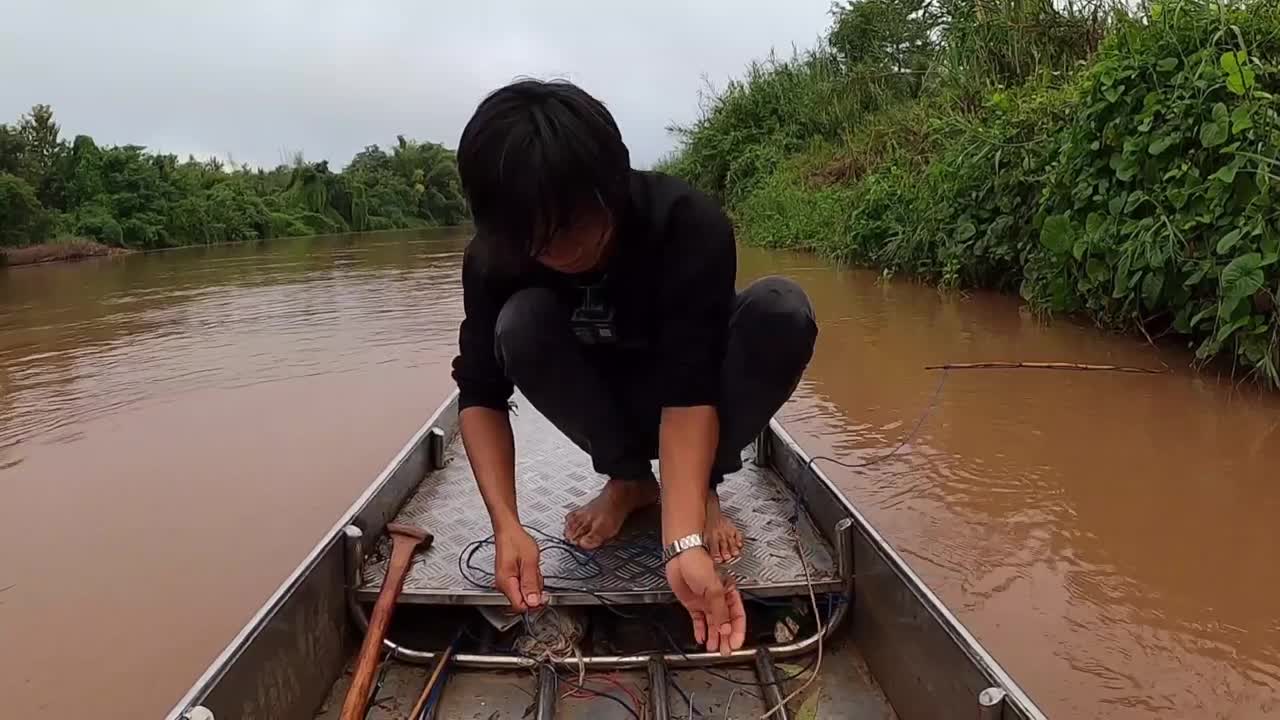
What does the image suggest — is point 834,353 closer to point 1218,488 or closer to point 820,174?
point 1218,488

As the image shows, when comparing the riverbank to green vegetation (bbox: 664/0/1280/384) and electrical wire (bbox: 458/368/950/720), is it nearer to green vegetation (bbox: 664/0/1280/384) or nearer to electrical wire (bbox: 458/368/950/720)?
green vegetation (bbox: 664/0/1280/384)

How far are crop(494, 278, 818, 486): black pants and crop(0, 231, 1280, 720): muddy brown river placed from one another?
78 cm

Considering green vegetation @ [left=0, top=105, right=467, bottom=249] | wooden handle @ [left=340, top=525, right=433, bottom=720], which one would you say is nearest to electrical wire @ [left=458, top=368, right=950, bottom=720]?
wooden handle @ [left=340, top=525, right=433, bottom=720]

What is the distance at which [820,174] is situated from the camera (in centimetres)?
1138

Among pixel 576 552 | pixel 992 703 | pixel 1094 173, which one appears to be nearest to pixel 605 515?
pixel 576 552

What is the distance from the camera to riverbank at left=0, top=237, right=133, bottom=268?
19.1 m

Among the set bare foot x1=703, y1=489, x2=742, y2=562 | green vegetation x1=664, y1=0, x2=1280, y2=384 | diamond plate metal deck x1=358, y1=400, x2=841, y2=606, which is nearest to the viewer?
diamond plate metal deck x1=358, y1=400, x2=841, y2=606

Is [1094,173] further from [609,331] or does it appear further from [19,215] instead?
[19,215]

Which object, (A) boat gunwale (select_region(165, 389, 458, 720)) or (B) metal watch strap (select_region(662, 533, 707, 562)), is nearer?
(A) boat gunwale (select_region(165, 389, 458, 720))

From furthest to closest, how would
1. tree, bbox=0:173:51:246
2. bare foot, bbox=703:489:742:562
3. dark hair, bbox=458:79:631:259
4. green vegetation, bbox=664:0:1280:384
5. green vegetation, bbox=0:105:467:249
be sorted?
green vegetation, bbox=0:105:467:249 → tree, bbox=0:173:51:246 → green vegetation, bbox=664:0:1280:384 → bare foot, bbox=703:489:742:562 → dark hair, bbox=458:79:631:259

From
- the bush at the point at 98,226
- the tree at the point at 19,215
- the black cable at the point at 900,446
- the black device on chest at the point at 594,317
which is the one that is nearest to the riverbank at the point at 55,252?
the tree at the point at 19,215

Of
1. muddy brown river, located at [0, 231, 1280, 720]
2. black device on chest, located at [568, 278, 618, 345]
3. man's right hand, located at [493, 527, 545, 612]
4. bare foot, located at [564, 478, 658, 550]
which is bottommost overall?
muddy brown river, located at [0, 231, 1280, 720]

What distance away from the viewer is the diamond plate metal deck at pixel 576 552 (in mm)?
1615

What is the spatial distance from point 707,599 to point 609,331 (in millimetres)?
456
